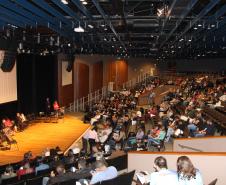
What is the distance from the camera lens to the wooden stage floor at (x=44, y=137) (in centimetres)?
1427

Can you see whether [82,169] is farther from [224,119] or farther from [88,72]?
[88,72]

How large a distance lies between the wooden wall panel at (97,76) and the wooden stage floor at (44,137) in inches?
429

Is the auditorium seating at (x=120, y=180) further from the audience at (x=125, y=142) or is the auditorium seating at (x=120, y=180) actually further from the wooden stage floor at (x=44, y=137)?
the wooden stage floor at (x=44, y=137)

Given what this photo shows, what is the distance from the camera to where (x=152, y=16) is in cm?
1217

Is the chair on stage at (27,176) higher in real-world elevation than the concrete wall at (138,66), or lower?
lower

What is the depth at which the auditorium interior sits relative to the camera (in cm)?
729

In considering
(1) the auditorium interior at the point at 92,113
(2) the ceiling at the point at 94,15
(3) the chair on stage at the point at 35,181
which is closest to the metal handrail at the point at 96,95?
(1) the auditorium interior at the point at 92,113

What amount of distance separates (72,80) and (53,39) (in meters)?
12.0

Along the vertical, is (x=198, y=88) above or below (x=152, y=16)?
below

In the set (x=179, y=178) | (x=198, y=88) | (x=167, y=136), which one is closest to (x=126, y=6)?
(x=167, y=136)

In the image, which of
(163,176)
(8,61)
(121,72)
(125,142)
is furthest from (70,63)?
(163,176)

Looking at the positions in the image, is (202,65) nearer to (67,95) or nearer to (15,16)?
(67,95)

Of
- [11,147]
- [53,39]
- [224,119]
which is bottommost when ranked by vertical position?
[11,147]

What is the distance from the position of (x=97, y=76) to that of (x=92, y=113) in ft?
41.1
